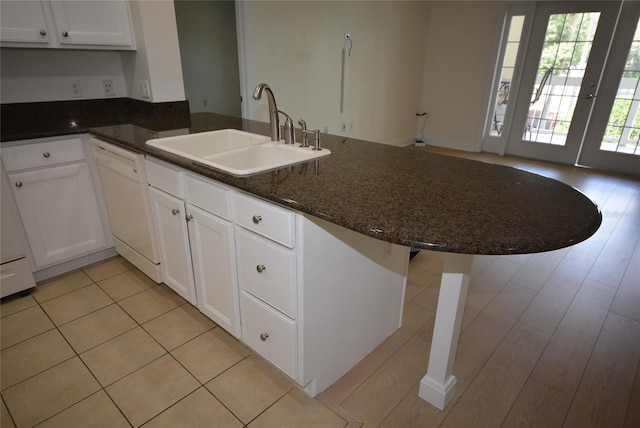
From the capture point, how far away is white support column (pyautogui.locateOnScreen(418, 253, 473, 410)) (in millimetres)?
1291

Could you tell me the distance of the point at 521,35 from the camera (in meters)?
4.90

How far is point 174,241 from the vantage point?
1923mm

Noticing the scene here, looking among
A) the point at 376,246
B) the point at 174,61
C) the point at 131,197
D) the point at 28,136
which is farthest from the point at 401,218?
the point at 174,61

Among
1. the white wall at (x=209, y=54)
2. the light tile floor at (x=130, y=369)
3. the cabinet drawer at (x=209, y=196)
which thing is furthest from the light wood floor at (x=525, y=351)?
the white wall at (x=209, y=54)

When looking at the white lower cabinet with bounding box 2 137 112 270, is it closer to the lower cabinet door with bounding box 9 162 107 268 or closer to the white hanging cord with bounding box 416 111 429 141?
the lower cabinet door with bounding box 9 162 107 268

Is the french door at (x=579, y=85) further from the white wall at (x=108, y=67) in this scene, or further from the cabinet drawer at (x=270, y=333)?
the cabinet drawer at (x=270, y=333)

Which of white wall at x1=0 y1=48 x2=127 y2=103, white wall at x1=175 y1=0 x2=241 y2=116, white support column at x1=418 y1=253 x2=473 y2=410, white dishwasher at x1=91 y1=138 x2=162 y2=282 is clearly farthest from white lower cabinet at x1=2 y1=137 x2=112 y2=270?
white wall at x1=175 y1=0 x2=241 y2=116

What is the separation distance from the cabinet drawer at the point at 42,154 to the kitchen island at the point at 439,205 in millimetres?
712

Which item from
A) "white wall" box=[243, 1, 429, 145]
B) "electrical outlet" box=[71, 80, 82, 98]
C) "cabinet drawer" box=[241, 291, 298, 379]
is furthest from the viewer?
"white wall" box=[243, 1, 429, 145]

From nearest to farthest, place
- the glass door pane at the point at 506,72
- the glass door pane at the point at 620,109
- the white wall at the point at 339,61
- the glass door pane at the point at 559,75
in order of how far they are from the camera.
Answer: the white wall at the point at 339,61
the glass door pane at the point at 620,109
the glass door pane at the point at 559,75
the glass door pane at the point at 506,72

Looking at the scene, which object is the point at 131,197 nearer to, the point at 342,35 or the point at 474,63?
the point at 342,35

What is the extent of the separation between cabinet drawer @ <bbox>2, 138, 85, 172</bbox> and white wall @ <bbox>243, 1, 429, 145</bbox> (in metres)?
1.67

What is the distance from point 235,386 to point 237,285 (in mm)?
444

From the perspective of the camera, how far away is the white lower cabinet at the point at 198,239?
5.12 feet
